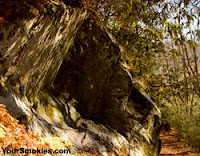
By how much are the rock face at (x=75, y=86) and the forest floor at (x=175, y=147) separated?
362 centimetres

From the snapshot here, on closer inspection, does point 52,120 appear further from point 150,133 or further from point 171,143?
point 171,143

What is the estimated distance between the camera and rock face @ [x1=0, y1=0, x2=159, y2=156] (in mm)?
4660

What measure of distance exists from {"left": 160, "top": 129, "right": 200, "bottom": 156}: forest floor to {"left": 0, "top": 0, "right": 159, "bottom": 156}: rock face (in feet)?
11.9

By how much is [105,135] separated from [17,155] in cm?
394

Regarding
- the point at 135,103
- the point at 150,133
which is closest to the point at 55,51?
the point at 135,103

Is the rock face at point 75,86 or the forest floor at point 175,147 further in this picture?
the forest floor at point 175,147

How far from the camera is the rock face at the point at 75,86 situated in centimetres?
466

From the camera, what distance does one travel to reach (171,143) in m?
13.6

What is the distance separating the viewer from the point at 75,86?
7.88 m

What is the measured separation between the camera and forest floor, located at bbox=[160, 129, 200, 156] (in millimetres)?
11430

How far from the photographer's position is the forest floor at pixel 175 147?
1143 cm

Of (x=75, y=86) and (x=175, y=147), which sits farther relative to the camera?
(x=175, y=147)

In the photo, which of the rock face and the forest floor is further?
the forest floor

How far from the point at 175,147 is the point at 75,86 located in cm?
782
